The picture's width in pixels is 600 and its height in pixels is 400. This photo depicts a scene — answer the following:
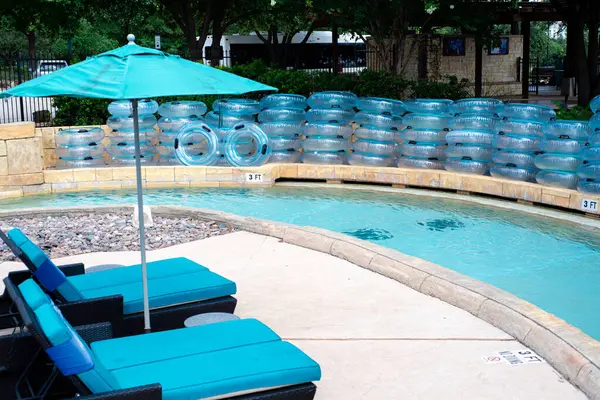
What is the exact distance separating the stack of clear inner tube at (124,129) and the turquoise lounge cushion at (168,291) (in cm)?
1017

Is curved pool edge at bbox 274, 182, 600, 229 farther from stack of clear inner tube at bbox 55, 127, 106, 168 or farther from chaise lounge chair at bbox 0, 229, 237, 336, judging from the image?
chaise lounge chair at bbox 0, 229, 237, 336

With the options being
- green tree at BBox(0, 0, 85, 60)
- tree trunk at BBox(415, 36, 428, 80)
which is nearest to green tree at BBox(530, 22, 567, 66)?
tree trunk at BBox(415, 36, 428, 80)

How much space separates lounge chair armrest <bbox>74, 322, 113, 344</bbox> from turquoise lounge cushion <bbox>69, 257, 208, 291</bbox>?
46.5 inches

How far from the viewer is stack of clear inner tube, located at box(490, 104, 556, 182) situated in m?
13.3

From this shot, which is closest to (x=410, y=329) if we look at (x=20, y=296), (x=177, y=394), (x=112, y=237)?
(x=177, y=394)

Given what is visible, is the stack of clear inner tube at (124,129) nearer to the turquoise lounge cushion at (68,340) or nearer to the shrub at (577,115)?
the shrub at (577,115)

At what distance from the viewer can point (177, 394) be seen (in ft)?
13.7

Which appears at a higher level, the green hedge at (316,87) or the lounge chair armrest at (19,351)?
the green hedge at (316,87)

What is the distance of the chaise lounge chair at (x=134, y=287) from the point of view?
571cm

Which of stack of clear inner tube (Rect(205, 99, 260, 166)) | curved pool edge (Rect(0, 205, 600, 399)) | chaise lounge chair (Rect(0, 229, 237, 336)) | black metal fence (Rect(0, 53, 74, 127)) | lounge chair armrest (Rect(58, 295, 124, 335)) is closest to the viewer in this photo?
curved pool edge (Rect(0, 205, 600, 399))

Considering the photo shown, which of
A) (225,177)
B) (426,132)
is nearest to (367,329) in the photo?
(426,132)

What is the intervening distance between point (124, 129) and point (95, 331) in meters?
11.8

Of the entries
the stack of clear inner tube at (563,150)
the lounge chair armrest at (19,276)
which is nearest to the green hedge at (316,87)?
the stack of clear inner tube at (563,150)

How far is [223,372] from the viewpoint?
4434mm
